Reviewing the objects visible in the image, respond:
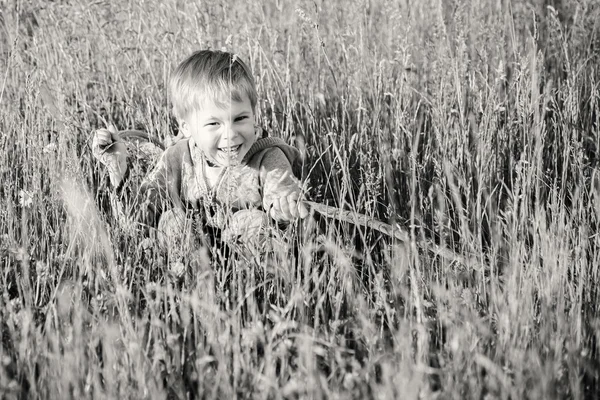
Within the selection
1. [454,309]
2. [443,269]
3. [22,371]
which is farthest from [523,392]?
[22,371]

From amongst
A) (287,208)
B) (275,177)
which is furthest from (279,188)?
(287,208)

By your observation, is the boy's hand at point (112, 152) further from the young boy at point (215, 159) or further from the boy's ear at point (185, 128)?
the boy's ear at point (185, 128)

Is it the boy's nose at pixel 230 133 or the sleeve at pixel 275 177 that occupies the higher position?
the boy's nose at pixel 230 133

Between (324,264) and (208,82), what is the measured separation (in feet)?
2.80

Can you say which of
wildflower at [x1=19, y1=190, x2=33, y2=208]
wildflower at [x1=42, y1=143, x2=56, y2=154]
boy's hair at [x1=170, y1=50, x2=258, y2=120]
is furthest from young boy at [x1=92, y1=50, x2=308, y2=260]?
wildflower at [x1=19, y1=190, x2=33, y2=208]

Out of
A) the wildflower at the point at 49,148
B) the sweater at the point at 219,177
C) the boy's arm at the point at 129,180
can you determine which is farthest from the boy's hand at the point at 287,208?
the wildflower at the point at 49,148

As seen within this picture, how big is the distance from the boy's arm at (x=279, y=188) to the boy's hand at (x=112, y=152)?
21.0 inches

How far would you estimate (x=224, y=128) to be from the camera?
251 centimetres

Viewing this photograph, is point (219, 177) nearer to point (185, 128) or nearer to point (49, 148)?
point (185, 128)

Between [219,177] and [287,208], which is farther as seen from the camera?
[219,177]

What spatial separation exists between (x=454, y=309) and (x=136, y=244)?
1081 mm

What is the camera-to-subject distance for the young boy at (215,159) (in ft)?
7.98

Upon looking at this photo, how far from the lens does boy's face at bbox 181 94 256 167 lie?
2.51m

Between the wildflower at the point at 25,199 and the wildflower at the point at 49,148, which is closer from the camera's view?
the wildflower at the point at 25,199
